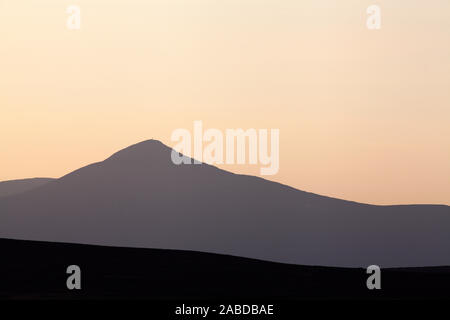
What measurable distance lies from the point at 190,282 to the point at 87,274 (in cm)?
778

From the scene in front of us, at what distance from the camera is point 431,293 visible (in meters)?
53.8

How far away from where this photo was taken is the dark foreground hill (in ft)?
162

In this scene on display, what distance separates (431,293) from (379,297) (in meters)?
7.91

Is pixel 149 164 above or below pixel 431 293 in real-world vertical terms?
above

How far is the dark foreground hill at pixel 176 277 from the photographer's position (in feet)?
162

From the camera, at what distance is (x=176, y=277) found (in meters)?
62.5

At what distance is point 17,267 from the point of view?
2432 inches

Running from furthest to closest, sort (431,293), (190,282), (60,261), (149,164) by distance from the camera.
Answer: (149,164) < (60,261) < (190,282) < (431,293)
